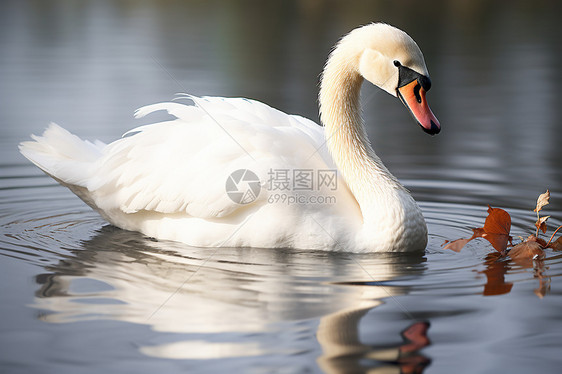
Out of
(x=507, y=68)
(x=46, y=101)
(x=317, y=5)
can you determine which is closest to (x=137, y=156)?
(x=46, y=101)

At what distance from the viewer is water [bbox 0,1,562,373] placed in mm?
4070

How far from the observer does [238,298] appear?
4848 mm

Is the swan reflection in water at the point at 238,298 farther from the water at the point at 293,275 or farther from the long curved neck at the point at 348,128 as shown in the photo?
the long curved neck at the point at 348,128

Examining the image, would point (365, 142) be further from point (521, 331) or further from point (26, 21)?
point (26, 21)

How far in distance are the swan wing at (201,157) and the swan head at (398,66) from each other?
27.3 inches

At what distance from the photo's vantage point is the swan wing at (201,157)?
19.4 ft

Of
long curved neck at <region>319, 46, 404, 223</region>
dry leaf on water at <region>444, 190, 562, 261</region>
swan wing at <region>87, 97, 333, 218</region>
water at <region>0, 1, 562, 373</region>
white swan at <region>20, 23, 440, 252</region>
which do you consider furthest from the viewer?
long curved neck at <region>319, 46, 404, 223</region>

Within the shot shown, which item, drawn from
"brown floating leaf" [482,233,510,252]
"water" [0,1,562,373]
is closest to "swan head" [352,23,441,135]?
"brown floating leaf" [482,233,510,252]

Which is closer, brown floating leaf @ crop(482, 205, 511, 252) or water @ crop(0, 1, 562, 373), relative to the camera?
water @ crop(0, 1, 562, 373)

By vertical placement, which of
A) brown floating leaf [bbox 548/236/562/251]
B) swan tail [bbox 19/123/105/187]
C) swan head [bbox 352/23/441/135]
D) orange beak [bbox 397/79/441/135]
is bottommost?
brown floating leaf [bbox 548/236/562/251]

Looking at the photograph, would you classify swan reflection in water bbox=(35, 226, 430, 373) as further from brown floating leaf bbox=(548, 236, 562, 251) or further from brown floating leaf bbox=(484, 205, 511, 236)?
brown floating leaf bbox=(548, 236, 562, 251)

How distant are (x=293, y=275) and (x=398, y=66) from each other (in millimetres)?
1602

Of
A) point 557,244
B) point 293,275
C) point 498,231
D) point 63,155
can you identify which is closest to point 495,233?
point 498,231

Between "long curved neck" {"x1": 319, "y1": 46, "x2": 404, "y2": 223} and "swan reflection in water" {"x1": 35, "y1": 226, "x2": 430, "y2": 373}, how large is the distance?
598mm
